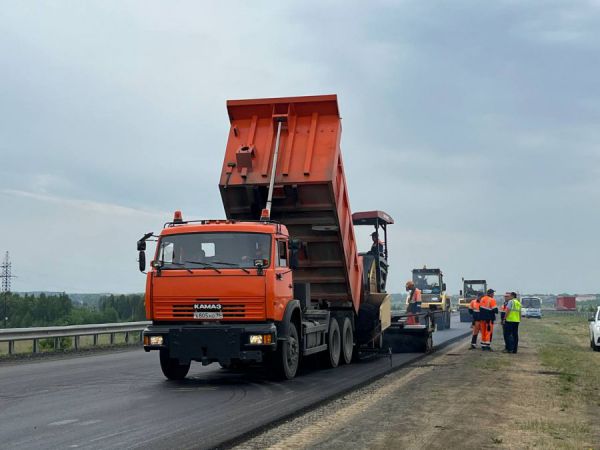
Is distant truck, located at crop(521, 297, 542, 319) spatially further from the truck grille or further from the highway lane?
the truck grille

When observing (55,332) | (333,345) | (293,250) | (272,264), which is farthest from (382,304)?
(55,332)

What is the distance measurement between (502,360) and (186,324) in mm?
8269

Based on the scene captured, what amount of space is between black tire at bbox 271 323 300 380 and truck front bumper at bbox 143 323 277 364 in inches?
17.6

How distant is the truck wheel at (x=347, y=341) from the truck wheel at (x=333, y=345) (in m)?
0.21

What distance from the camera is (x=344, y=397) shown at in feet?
35.5

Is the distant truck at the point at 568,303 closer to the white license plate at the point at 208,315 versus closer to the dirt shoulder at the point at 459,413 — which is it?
the dirt shoulder at the point at 459,413

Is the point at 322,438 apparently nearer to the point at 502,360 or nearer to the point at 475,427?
the point at 475,427

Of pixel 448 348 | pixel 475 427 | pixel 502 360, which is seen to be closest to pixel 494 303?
pixel 448 348

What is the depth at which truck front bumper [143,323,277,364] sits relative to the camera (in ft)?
39.0

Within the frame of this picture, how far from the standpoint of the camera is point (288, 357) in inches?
504

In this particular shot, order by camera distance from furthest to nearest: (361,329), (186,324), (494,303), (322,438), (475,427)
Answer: (494,303) < (361,329) < (186,324) < (475,427) < (322,438)

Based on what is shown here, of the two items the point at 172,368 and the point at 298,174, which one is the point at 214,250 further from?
the point at 298,174

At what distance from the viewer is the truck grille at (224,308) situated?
11977 mm

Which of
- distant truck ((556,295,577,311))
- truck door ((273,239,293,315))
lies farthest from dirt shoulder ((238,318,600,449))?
distant truck ((556,295,577,311))
